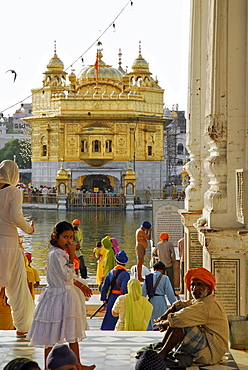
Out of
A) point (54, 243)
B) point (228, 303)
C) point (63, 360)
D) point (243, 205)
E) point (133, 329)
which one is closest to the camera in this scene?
point (63, 360)

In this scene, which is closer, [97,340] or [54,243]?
[54,243]

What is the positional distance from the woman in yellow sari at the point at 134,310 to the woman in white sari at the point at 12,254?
99 centimetres

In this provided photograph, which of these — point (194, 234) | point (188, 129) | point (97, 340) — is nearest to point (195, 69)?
point (188, 129)

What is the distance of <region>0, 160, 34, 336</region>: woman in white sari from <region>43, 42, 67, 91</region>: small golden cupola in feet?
141

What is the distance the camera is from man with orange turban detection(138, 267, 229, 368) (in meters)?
4.84

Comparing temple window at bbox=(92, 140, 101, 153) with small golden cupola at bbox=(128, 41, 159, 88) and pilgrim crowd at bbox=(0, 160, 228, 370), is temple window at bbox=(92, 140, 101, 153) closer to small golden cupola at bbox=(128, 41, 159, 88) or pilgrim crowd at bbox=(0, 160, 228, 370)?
small golden cupola at bbox=(128, 41, 159, 88)

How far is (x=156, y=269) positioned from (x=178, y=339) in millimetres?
2115

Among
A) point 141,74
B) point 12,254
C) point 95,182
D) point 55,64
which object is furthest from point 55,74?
point 12,254

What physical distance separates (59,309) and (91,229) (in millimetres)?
21549

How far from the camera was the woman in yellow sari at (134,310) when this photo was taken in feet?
20.9

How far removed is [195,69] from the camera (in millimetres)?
8812

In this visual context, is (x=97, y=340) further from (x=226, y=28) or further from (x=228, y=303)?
(x=226, y=28)

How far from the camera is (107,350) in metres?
5.34

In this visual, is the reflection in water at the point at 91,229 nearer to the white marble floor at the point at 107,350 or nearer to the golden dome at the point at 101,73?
the white marble floor at the point at 107,350
